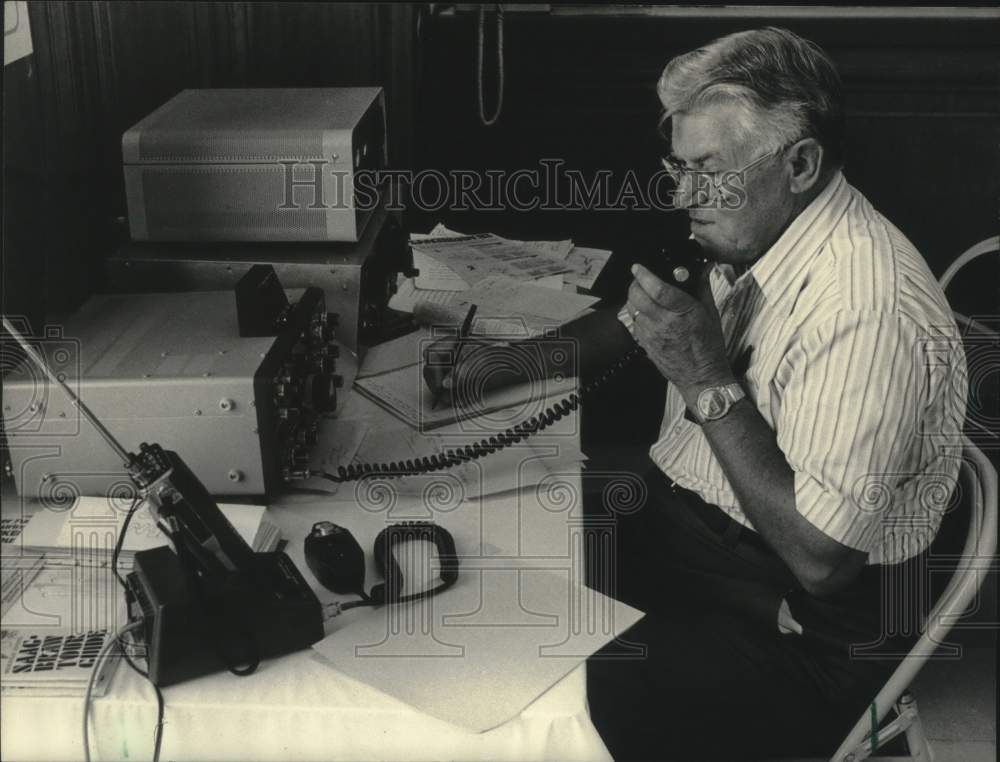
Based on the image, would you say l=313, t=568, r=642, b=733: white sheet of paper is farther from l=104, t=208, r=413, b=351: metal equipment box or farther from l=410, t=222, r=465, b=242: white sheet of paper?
l=410, t=222, r=465, b=242: white sheet of paper

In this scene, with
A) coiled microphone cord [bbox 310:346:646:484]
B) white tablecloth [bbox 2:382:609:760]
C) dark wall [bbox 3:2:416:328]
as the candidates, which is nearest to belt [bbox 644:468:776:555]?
coiled microphone cord [bbox 310:346:646:484]

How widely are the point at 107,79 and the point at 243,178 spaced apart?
14.4 inches

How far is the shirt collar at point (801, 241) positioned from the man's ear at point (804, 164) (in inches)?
1.1

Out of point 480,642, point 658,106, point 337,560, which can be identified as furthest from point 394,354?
point 658,106

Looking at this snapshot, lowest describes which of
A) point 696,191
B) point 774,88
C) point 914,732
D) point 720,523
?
point 914,732

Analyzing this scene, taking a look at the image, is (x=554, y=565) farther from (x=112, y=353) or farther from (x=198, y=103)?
(x=198, y=103)

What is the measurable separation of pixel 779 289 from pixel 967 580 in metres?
0.44

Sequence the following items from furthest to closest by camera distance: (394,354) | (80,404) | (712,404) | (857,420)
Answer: (394,354) → (712,404) → (857,420) → (80,404)

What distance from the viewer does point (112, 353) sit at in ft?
4.51

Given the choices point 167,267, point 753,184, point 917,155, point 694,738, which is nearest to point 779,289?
point 753,184

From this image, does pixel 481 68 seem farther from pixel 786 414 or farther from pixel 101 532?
pixel 101 532

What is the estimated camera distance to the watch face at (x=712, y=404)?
137cm

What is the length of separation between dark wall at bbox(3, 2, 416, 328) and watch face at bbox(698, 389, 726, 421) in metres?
0.99

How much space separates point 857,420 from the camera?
4.00ft
